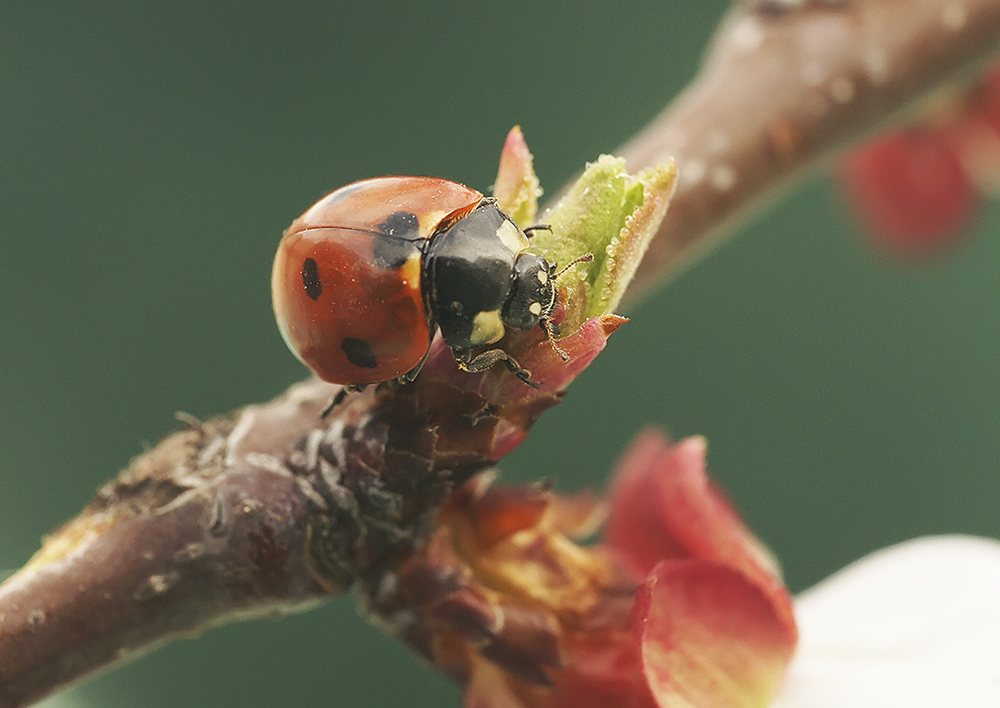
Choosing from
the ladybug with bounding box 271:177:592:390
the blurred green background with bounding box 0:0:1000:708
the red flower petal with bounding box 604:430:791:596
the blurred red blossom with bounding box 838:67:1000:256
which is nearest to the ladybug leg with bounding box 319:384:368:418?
the ladybug with bounding box 271:177:592:390

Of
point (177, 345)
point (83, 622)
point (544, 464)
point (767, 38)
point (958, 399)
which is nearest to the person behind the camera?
point (83, 622)

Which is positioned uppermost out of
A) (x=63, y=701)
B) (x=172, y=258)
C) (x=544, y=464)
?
(x=172, y=258)

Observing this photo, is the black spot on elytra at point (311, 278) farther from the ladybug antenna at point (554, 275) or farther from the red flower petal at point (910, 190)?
the red flower petal at point (910, 190)

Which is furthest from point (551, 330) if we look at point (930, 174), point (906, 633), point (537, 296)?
point (930, 174)

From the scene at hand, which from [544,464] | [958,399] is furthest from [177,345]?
[958,399]

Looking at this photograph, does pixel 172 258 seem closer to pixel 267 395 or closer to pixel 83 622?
pixel 267 395

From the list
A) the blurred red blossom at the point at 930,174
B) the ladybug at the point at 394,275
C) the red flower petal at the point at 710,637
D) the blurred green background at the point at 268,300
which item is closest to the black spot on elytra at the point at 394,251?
the ladybug at the point at 394,275

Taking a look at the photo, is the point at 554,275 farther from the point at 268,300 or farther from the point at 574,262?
the point at 268,300
